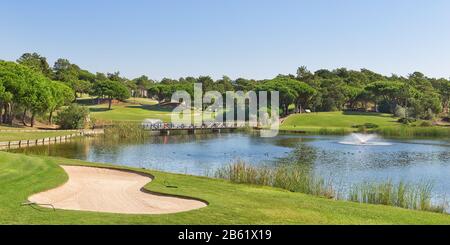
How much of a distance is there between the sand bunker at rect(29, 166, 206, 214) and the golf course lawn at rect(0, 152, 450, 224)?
551 mm

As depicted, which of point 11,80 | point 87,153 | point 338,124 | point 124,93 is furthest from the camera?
point 124,93

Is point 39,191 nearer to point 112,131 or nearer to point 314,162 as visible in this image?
point 314,162

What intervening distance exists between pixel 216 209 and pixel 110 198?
4.38 metres

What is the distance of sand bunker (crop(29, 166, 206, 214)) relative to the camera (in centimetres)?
1541

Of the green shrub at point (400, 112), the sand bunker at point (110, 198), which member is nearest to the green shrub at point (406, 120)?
the green shrub at point (400, 112)

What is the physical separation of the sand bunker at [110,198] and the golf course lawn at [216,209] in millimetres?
551

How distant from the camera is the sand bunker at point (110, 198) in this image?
15414 millimetres

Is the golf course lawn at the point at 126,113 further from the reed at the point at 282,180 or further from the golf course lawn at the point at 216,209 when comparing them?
the golf course lawn at the point at 216,209

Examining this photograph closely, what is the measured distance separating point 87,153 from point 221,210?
33.9m

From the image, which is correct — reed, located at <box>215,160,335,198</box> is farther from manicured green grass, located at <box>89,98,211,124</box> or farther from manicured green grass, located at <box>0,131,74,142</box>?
manicured green grass, located at <box>89,98,211,124</box>

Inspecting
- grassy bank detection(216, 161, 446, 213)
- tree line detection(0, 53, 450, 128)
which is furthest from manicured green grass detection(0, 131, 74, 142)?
grassy bank detection(216, 161, 446, 213)

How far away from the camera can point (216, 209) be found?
1523cm
